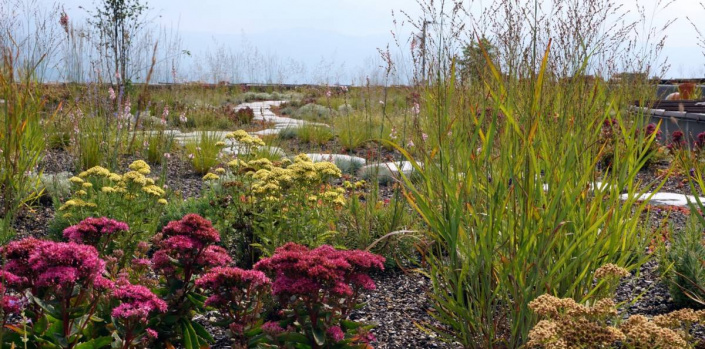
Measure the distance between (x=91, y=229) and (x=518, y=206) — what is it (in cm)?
170

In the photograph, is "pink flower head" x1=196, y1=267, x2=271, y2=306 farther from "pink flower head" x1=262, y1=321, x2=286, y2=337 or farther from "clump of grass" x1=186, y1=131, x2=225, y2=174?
"clump of grass" x1=186, y1=131, x2=225, y2=174

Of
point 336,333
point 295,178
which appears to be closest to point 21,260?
point 336,333

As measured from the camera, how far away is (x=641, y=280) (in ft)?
12.3

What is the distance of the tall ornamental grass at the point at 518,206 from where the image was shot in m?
2.36

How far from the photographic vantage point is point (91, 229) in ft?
8.63

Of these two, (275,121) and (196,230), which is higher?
(275,121)

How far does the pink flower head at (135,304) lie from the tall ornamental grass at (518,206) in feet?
3.40

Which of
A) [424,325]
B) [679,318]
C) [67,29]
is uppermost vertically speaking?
[67,29]

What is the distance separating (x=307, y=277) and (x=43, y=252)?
819 mm

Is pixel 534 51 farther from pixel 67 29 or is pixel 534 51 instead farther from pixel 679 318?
pixel 67 29

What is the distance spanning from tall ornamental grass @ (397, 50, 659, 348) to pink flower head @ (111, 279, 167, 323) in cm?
104

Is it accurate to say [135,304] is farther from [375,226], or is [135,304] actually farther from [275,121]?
[275,121]

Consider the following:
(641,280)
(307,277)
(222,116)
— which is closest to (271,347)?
(307,277)

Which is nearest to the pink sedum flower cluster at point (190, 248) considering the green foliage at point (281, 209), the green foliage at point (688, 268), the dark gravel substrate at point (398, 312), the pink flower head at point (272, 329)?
the pink flower head at point (272, 329)
